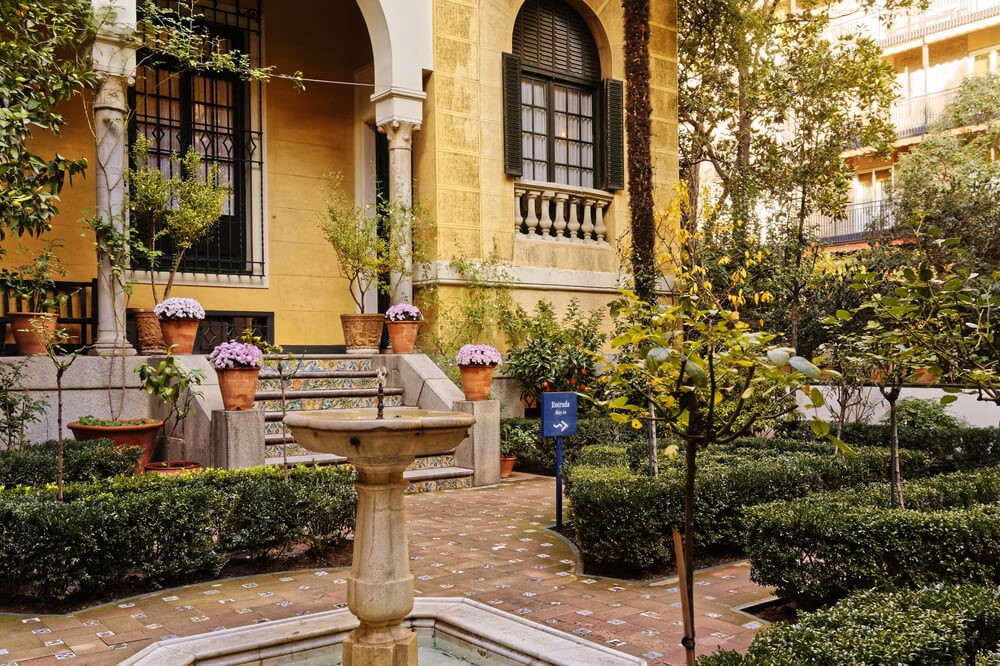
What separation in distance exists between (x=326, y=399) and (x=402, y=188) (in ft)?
11.5

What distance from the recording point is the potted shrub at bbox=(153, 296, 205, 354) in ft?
31.3

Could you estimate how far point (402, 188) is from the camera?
473 inches

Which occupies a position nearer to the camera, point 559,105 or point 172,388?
point 172,388

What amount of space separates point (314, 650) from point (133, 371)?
20.1 ft

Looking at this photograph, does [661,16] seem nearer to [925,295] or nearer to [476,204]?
[476,204]

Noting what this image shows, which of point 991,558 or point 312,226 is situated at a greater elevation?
point 312,226

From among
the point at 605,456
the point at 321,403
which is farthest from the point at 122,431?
the point at 605,456

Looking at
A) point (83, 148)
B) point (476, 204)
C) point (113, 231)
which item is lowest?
point (113, 231)

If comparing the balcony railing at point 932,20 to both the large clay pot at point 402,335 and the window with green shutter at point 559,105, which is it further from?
the large clay pot at point 402,335

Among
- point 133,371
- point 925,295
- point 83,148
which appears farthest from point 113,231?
point 925,295

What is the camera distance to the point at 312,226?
546 inches

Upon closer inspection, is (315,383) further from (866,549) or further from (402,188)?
(866,549)

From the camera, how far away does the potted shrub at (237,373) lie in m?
8.49

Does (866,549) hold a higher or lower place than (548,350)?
lower
